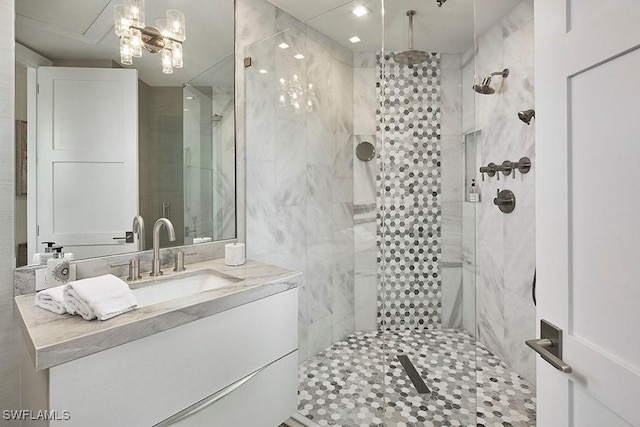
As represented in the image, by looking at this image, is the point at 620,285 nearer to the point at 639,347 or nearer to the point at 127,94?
the point at 639,347

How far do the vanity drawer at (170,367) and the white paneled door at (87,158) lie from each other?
69 cm

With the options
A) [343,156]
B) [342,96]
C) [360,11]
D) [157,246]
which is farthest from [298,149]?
[157,246]

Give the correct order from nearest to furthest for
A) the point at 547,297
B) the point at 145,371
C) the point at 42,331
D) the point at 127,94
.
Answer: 1. the point at 547,297
2. the point at 42,331
3. the point at 145,371
4. the point at 127,94

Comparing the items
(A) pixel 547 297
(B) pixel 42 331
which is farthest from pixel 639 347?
(B) pixel 42 331

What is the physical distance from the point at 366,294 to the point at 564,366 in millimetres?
1550

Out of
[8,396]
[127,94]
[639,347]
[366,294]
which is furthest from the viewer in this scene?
[366,294]

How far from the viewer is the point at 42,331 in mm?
985

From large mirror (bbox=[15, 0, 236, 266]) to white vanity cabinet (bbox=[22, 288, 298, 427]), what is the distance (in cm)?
64

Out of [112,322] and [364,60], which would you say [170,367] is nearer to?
[112,322]

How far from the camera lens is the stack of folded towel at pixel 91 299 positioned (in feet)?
3.54

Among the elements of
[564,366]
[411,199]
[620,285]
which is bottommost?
[564,366]

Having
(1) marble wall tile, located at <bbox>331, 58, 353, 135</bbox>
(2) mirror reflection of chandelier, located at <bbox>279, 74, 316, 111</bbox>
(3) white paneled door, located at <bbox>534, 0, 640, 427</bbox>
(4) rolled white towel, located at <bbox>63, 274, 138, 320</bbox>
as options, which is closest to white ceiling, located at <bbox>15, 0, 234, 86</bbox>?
(2) mirror reflection of chandelier, located at <bbox>279, 74, 316, 111</bbox>

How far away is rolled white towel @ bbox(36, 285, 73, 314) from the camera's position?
1131mm

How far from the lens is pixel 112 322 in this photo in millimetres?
1060
